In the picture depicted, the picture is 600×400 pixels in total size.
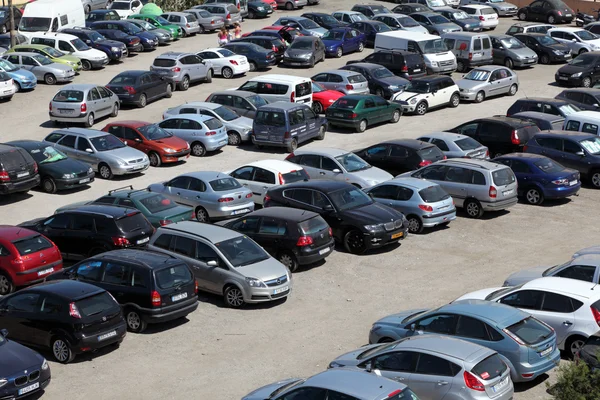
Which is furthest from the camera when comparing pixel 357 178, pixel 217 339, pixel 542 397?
pixel 357 178

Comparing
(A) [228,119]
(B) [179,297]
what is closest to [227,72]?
(A) [228,119]

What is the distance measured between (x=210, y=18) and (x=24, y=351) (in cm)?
3788

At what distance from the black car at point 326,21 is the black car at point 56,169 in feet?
80.2

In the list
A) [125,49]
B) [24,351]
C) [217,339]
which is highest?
[24,351]

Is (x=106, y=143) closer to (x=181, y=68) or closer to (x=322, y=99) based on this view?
(x=322, y=99)

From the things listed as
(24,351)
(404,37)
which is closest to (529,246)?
(24,351)

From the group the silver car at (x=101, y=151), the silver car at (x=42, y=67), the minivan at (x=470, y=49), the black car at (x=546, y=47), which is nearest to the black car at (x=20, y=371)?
the silver car at (x=101, y=151)

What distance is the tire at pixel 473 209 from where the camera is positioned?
25.3 metres

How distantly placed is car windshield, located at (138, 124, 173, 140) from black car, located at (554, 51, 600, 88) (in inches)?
733

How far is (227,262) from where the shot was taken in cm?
1920

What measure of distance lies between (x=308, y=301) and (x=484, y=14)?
36.1 m

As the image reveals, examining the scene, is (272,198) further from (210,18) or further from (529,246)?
(210,18)

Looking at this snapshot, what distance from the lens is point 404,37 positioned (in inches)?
1672

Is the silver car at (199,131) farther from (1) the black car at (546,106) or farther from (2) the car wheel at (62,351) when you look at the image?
(2) the car wheel at (62,351)
